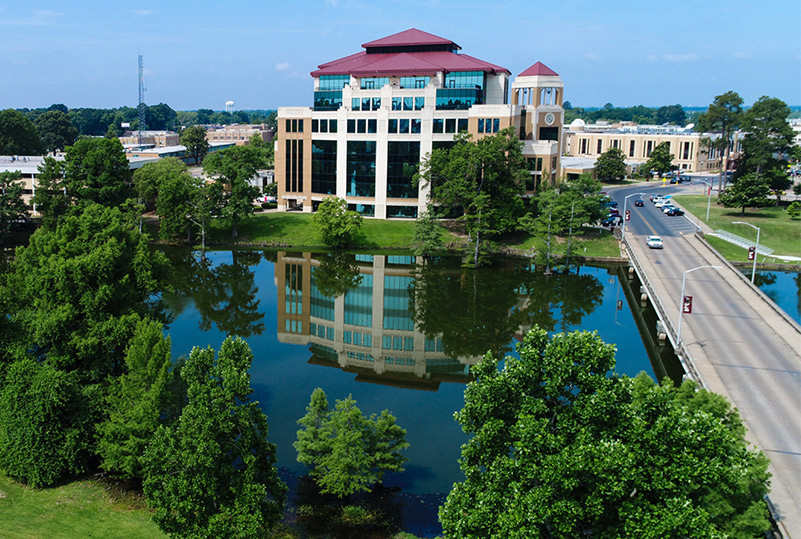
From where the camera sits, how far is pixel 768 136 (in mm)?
102312

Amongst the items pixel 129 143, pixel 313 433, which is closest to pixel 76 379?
pixel 313 433

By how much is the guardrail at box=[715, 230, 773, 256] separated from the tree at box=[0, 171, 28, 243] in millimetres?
81903

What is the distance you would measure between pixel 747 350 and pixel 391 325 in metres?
24.9

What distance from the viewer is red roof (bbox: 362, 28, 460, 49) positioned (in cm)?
9797

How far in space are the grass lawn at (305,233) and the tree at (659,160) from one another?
71.0m

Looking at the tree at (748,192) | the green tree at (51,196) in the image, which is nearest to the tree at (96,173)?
the green tree at (51,196)

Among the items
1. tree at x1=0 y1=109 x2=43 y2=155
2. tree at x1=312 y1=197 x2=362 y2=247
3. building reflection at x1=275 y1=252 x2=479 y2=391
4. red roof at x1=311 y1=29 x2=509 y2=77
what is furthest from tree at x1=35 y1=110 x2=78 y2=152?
building reflection at x1=275 y1=252 x2=479 y2=391

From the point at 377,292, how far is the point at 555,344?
43.8 m

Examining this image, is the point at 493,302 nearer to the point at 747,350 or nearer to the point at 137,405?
the point at 747,350

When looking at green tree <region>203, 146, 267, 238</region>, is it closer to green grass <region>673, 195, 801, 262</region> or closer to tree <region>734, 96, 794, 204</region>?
green grass <region>673, 195, 801, 262</region>

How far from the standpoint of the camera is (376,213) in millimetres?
91562

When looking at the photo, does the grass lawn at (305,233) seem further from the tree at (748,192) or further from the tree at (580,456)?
the tree at (580,456)

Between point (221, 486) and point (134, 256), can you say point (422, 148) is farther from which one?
point (221, 486)

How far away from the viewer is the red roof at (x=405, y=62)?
92.1 m
